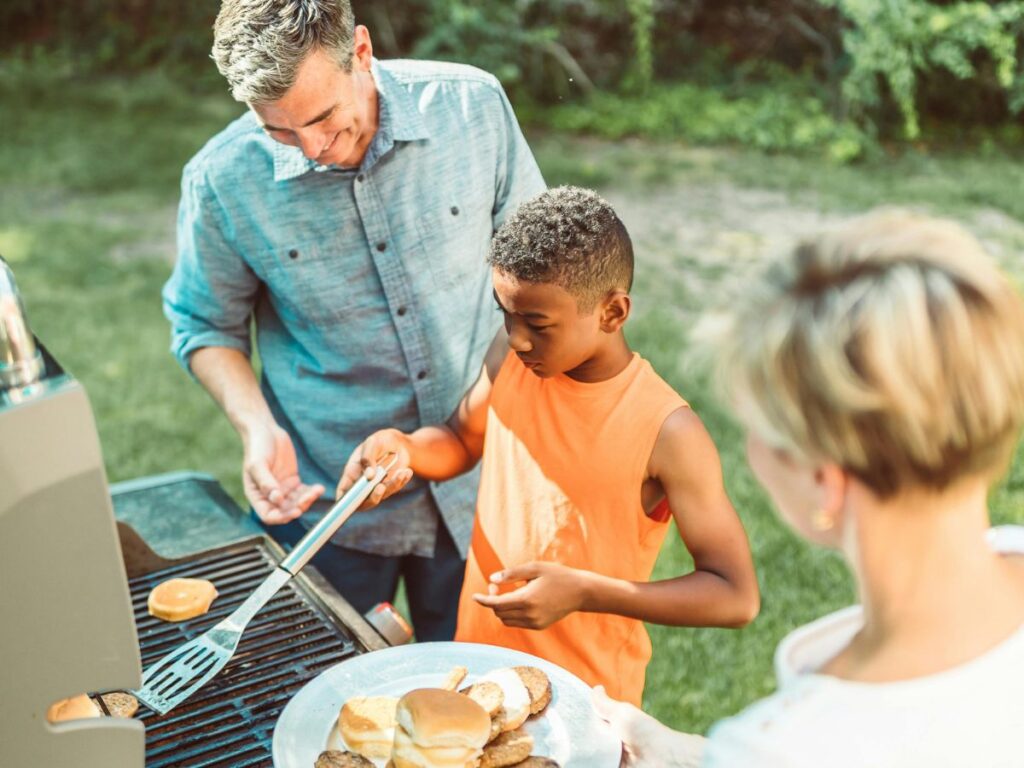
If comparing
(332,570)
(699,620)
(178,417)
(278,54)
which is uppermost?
(278,54)

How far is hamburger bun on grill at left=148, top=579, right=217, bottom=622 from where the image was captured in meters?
1.90

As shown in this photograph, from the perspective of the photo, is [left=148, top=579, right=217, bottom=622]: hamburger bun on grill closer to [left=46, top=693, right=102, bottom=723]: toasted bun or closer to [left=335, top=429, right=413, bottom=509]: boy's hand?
[left=335, top=429, right=413, bottom=509]: boy's hand

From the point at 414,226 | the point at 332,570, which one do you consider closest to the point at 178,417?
the point at 332,570

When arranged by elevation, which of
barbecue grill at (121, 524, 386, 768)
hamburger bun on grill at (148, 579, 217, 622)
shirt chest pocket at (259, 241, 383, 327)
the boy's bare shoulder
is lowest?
barbecue grill at (121, 524, 386, 768)

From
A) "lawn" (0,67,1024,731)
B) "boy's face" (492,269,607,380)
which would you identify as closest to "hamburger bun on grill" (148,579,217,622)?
"boy's face" (492,269,607,380)

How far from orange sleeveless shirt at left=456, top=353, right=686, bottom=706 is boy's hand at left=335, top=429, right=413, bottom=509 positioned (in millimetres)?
149

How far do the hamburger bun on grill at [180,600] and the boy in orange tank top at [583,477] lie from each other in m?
0.32

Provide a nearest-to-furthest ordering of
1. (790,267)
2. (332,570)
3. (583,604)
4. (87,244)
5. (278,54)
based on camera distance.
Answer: (790,267), (583,604), (278,54), (332,570), (87,244)

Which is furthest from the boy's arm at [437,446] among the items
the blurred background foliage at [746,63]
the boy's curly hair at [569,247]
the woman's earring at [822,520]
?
the blurred background foliage at [746,63]

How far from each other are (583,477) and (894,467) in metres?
0.82

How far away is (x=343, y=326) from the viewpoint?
7.72 feet

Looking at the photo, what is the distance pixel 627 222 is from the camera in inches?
286

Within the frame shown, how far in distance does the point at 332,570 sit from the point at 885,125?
25.8ft

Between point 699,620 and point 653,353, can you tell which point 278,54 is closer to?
point 699,620
